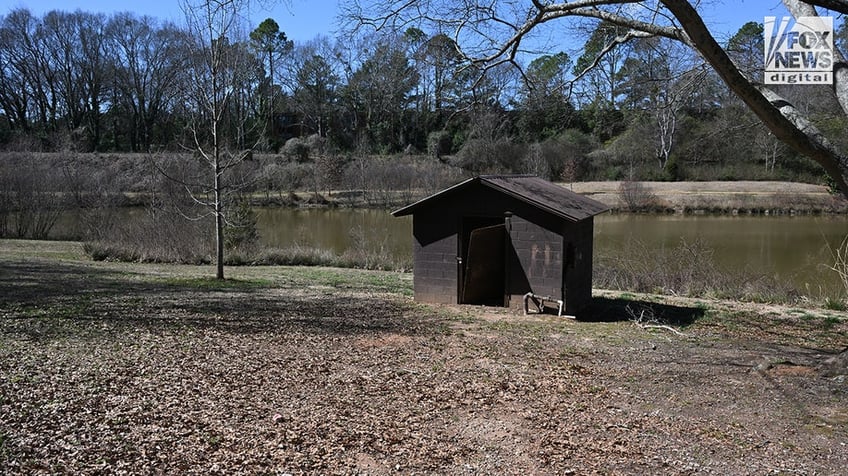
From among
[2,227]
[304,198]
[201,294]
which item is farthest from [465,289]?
[304,198]

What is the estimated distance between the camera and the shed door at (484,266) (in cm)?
1247

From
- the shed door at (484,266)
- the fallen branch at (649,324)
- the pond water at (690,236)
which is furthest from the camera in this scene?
the pond water at (690,236)

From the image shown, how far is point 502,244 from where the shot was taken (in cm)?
1294

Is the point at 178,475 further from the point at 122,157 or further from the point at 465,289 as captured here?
the point at 122,157

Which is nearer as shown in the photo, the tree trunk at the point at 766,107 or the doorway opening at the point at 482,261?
the tree trunk at the point at 766,107

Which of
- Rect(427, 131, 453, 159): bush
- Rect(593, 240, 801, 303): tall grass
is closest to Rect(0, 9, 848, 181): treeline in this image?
Rect(427, 131, 453, 159): bush

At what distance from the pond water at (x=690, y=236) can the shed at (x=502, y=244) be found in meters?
8.48

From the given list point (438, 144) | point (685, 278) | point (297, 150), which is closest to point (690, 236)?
point (685, 278)

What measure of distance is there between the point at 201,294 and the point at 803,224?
30998mm

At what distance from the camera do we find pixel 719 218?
37094 mm

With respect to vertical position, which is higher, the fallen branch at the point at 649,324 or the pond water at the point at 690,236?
the pond water at the point at 690,236

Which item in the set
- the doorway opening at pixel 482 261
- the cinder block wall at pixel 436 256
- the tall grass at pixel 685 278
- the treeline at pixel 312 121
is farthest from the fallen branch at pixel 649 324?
the treeline at pixel 312 121

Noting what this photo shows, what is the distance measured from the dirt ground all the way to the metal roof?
210cm

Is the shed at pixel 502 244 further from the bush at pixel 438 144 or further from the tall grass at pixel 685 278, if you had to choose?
the bush at pixel 438 144
